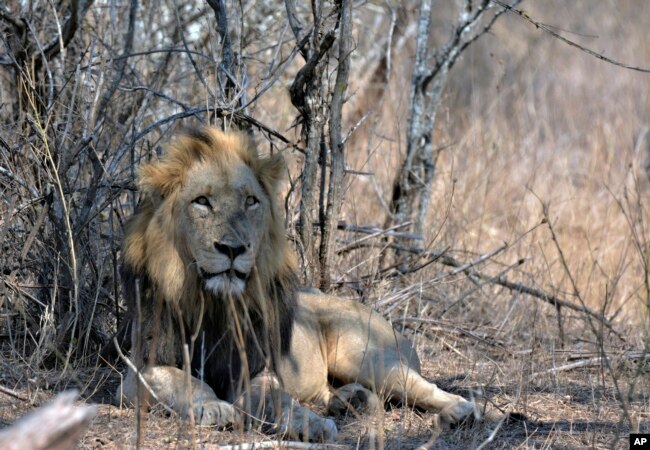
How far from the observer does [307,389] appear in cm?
425

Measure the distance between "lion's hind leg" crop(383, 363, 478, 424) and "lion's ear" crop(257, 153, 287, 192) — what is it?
90cm

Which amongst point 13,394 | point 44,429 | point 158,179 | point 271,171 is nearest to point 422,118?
point 271,171

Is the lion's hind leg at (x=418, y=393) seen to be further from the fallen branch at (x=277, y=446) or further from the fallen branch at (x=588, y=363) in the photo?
the fallen branch at (x=588, y=363)

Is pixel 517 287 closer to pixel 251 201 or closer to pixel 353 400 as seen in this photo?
pixel 353 400

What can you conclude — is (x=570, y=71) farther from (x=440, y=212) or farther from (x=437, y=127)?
(x=440, y=212)

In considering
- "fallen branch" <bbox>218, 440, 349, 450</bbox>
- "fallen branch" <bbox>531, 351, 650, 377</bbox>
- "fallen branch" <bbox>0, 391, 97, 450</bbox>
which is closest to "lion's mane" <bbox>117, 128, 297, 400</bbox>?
"fallen branch" <bbox>218, 440, 349, 450</bbox>

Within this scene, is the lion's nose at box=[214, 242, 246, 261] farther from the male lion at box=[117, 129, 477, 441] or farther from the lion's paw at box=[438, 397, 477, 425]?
the lion's paw at box=[438, 397, 477, 425]

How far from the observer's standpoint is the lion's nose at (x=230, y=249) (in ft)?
11.8

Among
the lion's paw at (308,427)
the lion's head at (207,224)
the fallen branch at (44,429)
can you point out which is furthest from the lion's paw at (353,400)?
the fallen branch at (44,429)

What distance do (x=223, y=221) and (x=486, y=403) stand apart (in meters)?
1.28

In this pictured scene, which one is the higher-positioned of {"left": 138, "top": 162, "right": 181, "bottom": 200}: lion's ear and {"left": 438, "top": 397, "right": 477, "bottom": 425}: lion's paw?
{"left": 138, "top": 162, "right": 181, "bottom": 200}: lion's ear

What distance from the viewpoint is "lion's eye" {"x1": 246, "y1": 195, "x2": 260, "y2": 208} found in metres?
3.84

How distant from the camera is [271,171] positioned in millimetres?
4051

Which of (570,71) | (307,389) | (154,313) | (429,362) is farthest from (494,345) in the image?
(570,71)
